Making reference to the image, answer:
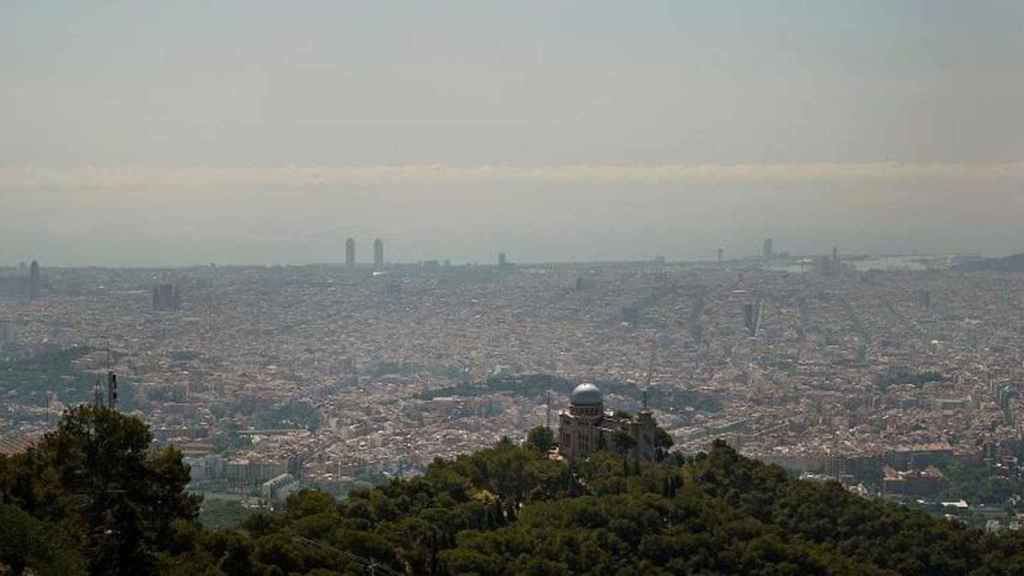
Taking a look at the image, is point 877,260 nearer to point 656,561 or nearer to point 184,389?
point 184,389

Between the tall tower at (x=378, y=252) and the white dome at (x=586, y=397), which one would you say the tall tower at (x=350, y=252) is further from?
the white dome at (x=586, y=397)

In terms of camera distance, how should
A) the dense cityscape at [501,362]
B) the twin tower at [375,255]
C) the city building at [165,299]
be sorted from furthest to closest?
the twin tower at [375,255] → the city building at [165,299] → the dense cityscape at [501,362]

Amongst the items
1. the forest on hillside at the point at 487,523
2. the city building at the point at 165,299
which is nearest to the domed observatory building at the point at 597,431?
the forest on hillside at the point at 487,523

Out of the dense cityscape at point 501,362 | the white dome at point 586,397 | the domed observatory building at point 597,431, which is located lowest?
the dense cityscape at point 501,362

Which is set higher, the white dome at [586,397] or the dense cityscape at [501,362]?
the white dome at [586,397]

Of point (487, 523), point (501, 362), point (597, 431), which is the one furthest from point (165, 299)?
point (487, 523)

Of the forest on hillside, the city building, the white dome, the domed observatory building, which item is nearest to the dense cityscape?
the city building

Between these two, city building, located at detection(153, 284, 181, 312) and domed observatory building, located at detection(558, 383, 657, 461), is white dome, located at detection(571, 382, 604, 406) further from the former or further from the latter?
city building, located at detection(153, 284, 181, 312)
